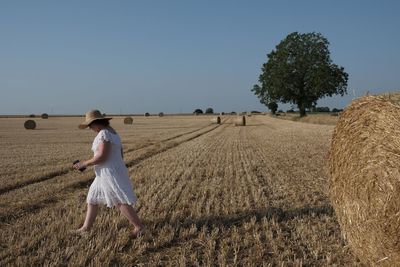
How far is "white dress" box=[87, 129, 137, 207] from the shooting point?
6.41m

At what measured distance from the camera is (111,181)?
646 cm

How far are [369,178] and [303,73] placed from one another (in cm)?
5250

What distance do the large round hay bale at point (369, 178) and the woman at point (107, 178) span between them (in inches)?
111

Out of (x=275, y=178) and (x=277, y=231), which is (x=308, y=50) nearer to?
(x=275, y=178)

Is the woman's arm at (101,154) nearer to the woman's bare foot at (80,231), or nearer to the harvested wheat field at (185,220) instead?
the woman's bare foot at (80,231)

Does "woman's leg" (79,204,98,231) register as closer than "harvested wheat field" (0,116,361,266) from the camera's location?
No

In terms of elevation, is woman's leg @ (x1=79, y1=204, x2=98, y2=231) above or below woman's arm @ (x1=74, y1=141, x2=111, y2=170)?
below

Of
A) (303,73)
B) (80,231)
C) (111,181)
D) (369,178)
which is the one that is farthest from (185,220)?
(303,73)

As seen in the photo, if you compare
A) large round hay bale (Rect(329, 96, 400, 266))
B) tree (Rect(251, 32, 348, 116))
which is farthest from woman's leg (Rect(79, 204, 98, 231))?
tree (Rect(251, 32, 348, 116))

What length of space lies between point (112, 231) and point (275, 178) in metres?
5.69

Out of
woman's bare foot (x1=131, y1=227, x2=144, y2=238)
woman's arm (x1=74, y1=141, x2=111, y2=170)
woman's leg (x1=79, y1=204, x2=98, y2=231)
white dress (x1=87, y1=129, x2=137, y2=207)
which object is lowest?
woman's bare foot (x1=131, y1=227, x2=144, y2=238)

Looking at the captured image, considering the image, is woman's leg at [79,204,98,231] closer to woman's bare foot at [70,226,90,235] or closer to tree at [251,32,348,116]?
woman's bare foot at [70,226,90,235]

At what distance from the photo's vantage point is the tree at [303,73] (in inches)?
2120

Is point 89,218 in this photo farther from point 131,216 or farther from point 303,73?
point 303,73
